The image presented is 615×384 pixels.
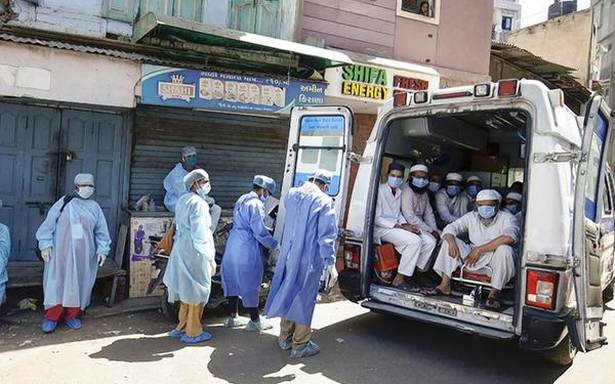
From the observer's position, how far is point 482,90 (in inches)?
172

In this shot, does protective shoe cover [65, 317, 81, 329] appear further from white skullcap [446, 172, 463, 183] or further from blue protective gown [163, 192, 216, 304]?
white skullcap [446, 172, 463, 183]

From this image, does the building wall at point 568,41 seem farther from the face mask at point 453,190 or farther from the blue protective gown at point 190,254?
the blue protective gown at point 190,254

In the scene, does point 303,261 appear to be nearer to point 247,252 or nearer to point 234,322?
point 247,252

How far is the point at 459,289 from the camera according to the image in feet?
16.9

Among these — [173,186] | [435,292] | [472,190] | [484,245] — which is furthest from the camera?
[173,186]

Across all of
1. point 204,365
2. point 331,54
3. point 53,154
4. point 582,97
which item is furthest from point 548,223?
point 582,97

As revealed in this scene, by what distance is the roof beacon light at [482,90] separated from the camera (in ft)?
14.2

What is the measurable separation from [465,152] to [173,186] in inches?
159

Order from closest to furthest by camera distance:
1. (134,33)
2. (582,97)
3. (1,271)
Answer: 1. (1,271)
2. (134,33)
3. (582,97)

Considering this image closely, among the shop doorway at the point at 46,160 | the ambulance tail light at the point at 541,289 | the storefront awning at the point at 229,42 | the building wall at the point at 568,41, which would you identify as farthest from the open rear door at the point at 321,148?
the building wall at the point at 568,41

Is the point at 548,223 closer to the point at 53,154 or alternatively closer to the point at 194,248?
the point at 194,248

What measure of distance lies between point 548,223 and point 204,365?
2.96 metres

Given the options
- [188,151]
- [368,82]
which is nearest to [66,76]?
[188,151]

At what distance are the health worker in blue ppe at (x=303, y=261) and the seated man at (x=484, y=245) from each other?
3.92ft
